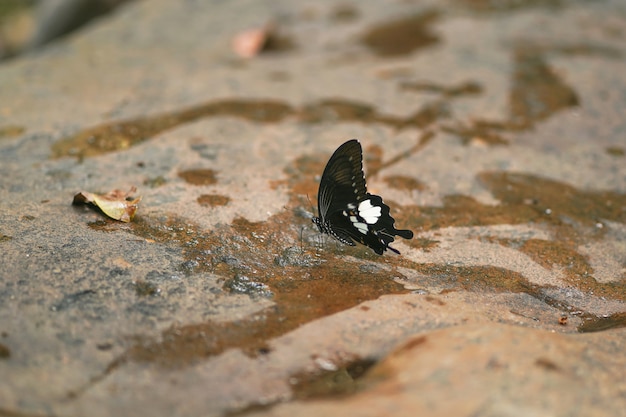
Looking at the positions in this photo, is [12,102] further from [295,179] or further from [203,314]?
[203,314]

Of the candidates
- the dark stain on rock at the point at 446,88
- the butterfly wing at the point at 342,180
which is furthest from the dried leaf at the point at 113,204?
the dark stain on rock at the point at 446,88

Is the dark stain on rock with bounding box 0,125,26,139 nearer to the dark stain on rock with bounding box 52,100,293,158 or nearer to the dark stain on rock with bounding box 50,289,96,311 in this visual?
the dark stain on rock with bounding box 52,100,293,158

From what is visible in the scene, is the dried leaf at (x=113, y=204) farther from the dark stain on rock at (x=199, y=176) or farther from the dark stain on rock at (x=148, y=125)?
the dark stain on rock at (x=148, y=125)

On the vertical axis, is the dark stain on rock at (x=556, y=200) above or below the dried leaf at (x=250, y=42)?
below

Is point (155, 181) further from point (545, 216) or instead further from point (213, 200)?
point (545, 216)

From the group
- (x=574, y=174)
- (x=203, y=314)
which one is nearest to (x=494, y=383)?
(x=203, y=314)

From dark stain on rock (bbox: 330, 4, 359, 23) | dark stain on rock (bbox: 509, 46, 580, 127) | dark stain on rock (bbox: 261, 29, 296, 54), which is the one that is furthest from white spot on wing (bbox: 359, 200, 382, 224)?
dark stain on rock (bbox: 330, 4, 359, 23)

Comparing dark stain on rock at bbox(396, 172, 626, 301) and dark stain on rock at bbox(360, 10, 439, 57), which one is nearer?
dark stain on rock at bbox(396, 172, 626, 301)
